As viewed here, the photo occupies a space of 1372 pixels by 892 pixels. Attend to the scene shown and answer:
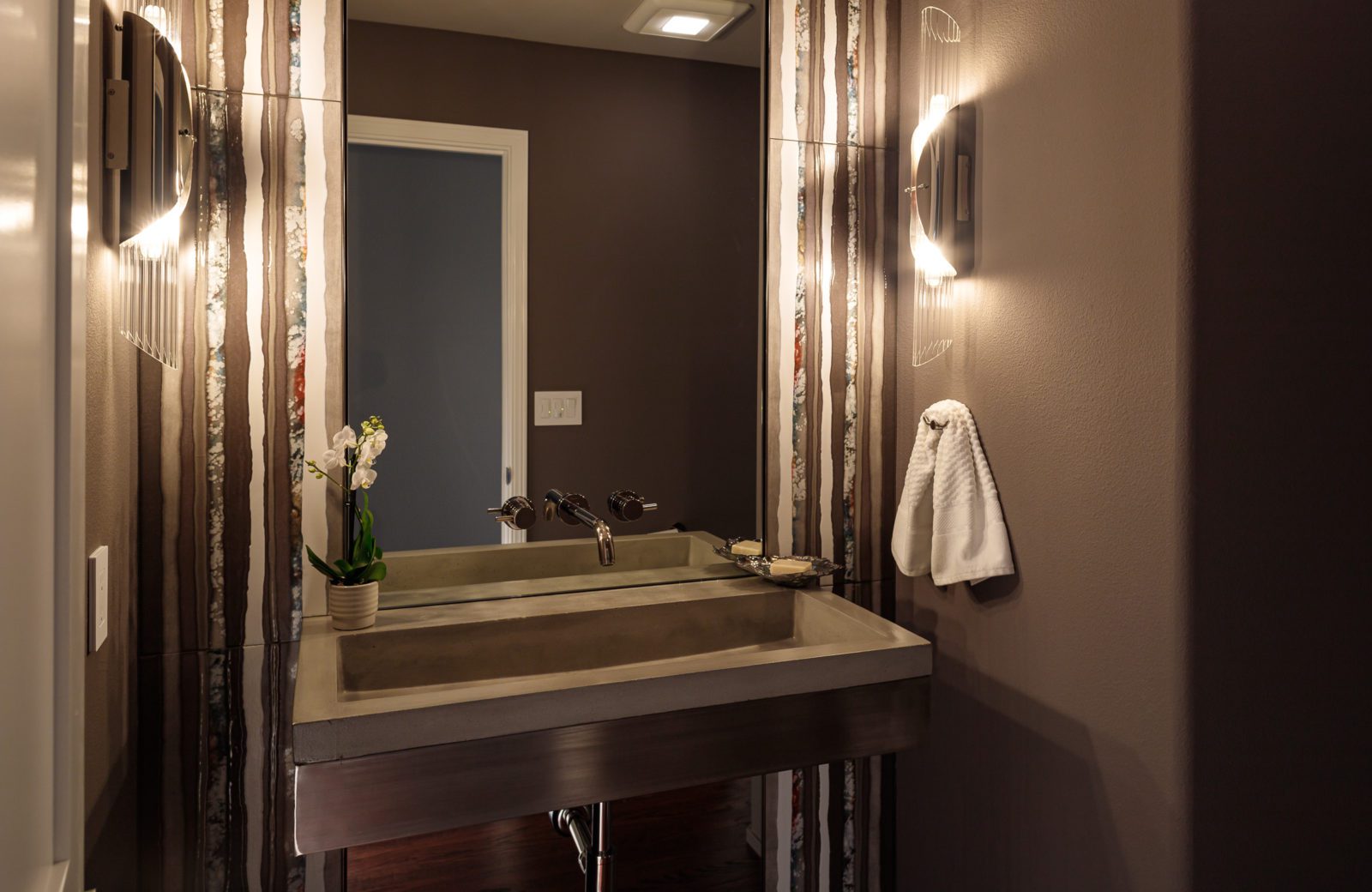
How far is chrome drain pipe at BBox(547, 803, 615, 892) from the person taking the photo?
152cm

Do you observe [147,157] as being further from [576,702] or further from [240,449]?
[576,702]

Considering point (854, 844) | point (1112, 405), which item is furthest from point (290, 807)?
point (1112, 405)

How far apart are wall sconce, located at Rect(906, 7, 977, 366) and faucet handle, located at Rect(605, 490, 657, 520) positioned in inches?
25.3

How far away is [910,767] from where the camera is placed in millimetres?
1938

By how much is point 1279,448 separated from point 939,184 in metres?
0.76

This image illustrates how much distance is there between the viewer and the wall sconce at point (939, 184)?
5.64 ft

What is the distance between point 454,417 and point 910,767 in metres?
1.23

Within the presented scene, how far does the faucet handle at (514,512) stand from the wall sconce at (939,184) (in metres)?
0.85

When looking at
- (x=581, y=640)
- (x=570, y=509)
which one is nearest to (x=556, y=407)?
(x=570, y=509)

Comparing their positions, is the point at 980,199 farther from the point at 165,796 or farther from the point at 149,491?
the point at 165,796

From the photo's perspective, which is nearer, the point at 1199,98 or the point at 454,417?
the point at 1199,98

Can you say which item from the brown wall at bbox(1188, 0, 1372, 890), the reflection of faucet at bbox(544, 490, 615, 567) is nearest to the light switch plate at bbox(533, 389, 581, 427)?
the reflection of faucet at bbox(544, 490, 615, 567)

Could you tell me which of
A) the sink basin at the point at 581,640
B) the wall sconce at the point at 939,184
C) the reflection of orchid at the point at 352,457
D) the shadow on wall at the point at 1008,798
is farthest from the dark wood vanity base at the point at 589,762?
the wall sconce at the point at 939,184

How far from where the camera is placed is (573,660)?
1583 mm
